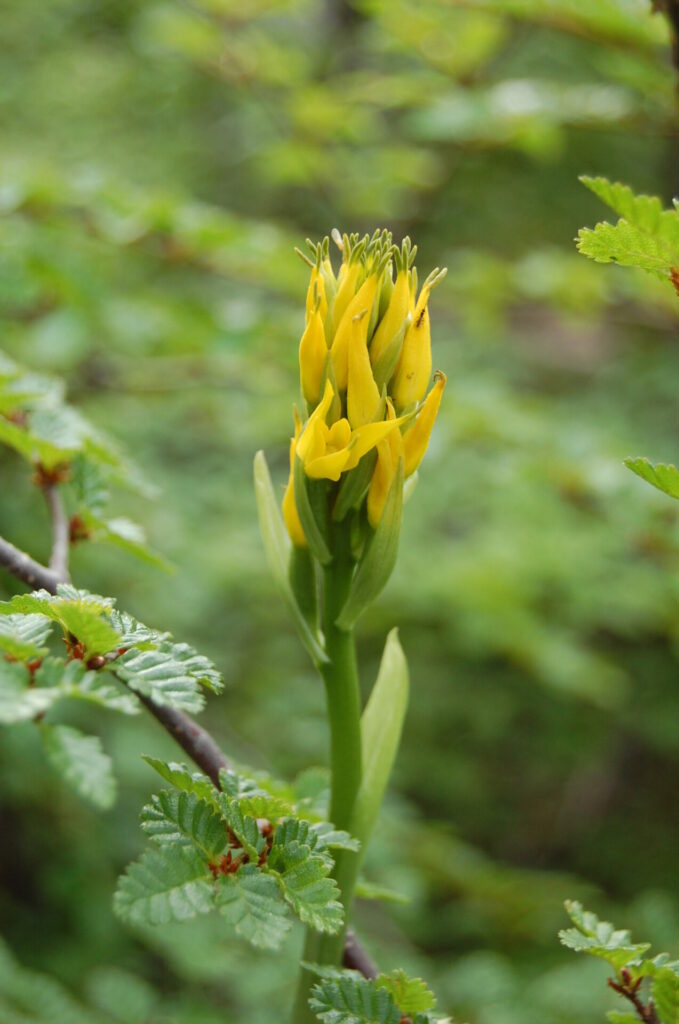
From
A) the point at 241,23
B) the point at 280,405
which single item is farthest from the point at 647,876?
the point at 241,23

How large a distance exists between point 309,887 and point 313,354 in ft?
1.08

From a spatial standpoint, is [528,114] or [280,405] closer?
[528,114]

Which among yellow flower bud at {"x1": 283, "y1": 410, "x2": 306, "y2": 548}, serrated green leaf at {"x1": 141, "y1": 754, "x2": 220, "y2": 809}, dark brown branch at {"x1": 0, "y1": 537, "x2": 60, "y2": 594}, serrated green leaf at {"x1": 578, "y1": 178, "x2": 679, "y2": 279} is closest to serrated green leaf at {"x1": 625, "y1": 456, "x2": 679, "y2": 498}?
serrated green leaf at {"x1": 578, "y1": 178, "x2": 679, "y2": 279}

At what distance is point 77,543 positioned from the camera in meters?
0.85

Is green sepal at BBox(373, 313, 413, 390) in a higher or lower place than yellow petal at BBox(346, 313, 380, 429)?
higher

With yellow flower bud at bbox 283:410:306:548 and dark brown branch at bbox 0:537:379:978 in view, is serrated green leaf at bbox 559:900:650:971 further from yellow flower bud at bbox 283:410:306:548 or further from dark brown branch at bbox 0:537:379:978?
yellow flower bud at bbox 283:410:306:548

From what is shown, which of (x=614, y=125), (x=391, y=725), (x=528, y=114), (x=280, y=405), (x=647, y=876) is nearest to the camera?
(x=391, y=725)

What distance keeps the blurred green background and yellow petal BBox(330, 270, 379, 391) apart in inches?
12.1

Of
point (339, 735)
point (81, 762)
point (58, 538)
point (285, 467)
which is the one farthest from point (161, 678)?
point (285, 467)

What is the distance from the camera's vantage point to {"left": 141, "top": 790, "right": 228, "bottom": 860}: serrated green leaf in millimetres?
527

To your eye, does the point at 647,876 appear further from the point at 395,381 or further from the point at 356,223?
the point at 395,381

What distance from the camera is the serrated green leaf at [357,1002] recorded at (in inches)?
21.3

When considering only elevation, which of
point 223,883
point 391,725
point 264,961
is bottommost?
point 264,961

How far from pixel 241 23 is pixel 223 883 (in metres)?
2.07
